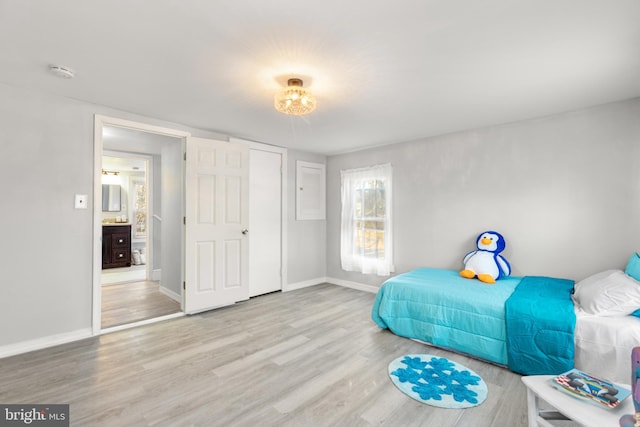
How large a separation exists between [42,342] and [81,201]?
134cm

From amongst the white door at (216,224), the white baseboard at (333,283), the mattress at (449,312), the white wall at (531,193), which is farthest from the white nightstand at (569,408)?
the white door at (216,224)

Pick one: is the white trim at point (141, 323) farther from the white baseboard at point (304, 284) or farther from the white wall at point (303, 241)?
the white wall at point (303, 241)

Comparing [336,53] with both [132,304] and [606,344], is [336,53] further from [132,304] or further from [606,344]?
[132,304]

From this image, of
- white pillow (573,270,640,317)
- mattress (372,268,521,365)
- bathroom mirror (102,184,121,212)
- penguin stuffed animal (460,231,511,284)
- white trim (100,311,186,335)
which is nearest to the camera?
white pillow (573,270,640,317)

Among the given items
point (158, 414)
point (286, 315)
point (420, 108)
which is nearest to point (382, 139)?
point (420, 108)

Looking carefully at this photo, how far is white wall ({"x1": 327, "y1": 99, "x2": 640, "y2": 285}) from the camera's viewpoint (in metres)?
2.79

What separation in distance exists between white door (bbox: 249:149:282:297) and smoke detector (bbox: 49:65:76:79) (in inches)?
89.0

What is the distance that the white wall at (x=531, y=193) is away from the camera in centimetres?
279

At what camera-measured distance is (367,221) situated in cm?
473

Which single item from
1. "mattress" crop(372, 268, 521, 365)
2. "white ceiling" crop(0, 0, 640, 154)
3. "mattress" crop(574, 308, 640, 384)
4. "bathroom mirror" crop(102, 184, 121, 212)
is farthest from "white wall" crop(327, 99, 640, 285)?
"bathroom mirror" crop(102, 184, 121, 212)

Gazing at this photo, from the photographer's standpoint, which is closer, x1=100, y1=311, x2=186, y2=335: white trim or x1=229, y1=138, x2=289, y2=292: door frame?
x1=100, y1=311, x2=186, y2=335: white trim

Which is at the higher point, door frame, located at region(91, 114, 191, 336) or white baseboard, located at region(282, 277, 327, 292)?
door frame, located at region(91, 114, 191, 336)

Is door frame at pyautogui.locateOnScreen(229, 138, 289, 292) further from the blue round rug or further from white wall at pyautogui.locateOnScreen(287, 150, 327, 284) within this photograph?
the blue round rug

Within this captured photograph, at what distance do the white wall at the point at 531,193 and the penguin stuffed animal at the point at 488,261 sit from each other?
0.51 feet
